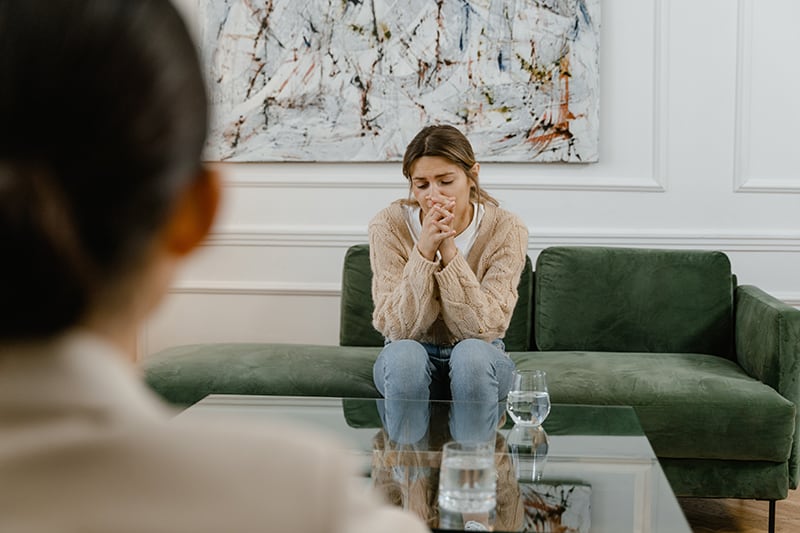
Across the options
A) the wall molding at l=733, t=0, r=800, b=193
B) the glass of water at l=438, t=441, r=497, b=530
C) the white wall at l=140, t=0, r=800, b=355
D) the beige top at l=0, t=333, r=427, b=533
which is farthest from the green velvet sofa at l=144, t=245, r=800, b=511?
Answer: the beige top at l=0, t=333, r=427, b=533

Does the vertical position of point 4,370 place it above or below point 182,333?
above

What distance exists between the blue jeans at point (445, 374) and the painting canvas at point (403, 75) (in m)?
1.21

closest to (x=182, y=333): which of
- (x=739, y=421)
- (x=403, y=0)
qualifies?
(x=403, y=0)

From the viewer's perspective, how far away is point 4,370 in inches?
14.8

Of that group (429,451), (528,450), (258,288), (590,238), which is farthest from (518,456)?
(258,288)

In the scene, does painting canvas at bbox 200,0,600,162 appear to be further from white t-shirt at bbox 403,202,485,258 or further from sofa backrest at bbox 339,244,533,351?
white t-shirt at bbox 403,202,485,258

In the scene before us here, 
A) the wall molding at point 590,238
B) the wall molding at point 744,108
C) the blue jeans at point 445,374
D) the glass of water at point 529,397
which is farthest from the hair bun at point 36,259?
the wall molding at point 744,108

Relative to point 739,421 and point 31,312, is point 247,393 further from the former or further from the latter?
point 31,312

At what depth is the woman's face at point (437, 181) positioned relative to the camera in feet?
8.33

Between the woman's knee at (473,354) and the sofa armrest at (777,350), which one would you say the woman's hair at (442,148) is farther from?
the sofa armrest at (777,350)

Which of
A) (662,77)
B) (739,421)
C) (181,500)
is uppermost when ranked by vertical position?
(662,77)

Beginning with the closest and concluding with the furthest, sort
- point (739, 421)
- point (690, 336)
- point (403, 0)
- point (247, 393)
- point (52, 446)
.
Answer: point (52, 446) < point (739, 421) < point (247, 393) < point (690, 336) < point (403, 0)

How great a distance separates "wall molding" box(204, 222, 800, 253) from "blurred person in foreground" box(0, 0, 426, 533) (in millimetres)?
3089

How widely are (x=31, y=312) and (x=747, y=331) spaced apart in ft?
9.12
